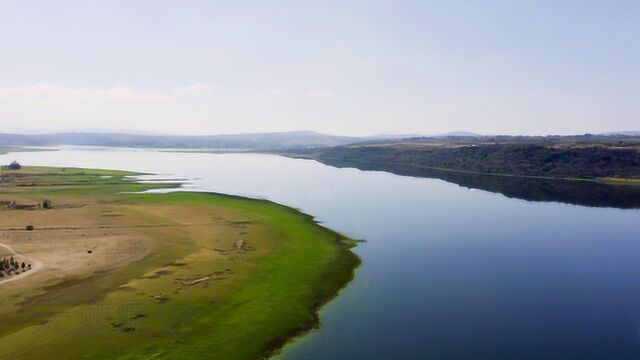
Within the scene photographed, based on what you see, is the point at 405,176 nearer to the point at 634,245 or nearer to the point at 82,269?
the point at 634,245

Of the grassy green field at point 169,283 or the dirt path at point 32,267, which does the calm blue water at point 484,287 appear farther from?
the dirt path at point 32,267

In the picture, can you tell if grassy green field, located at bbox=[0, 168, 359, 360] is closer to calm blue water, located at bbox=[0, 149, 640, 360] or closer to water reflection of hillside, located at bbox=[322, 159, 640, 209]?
calm blue water, located at bbox=[0, 149, 640, 360]

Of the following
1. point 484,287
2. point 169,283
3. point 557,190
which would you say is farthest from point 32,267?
point 557,190

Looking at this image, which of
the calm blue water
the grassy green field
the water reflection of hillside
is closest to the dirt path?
the grassy green field

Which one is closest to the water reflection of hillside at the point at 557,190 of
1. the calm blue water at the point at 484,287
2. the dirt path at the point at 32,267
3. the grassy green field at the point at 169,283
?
the calm blue water at the point at 484,287

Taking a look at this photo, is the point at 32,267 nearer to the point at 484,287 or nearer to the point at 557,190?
the point at 484,287

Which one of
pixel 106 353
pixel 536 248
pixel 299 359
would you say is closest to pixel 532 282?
pixel 536 248
